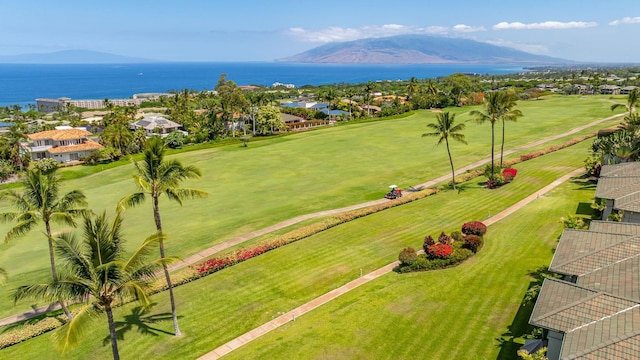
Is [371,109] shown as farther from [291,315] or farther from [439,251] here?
[291,315]

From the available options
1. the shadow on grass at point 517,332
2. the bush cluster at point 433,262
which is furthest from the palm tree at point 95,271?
the bush cluster at point 433,262

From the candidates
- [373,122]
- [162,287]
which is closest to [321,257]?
[162,287]

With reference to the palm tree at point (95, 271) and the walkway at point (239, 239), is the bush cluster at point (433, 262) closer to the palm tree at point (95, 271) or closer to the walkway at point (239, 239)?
the walkway at point (239, 239)

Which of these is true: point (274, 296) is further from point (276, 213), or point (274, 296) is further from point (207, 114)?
point (207, 114)

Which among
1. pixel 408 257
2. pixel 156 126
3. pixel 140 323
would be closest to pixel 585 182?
pixel 408 257

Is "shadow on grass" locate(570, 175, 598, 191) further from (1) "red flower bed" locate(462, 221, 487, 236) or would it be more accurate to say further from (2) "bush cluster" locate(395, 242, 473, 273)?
(2) "bush cluster" locate(395, 242, 473, 273)

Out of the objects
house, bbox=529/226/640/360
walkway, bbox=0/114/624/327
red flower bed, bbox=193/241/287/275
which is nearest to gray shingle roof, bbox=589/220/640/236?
A: house, bbox=529/226/640/360
